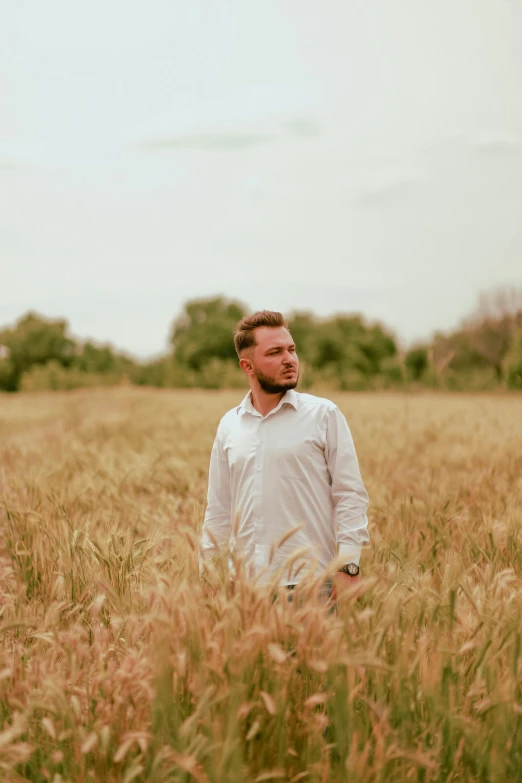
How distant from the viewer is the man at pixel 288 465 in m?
2.70

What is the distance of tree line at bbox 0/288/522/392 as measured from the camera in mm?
47219

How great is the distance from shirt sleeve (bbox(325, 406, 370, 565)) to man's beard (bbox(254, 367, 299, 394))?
0.61ft

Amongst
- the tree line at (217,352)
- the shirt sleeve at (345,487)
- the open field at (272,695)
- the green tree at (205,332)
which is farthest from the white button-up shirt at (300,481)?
the green tree at (205,332)

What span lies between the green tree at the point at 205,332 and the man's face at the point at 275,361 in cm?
5705

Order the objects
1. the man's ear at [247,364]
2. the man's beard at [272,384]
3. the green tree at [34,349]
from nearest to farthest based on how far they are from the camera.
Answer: the man's beard at [272,384]
the man's ear at [247,364]
the green tree at [34,349]

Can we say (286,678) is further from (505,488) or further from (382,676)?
(505,488)

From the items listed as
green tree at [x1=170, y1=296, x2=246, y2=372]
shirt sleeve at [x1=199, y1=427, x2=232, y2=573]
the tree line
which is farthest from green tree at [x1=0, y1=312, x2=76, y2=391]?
shirt sleeve at [x1=199, y1=427, x2=232, y2=573]

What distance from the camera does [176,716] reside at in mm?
1704

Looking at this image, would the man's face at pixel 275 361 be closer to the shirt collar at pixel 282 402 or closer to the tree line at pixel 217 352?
the shirt collar at pixel 282 402

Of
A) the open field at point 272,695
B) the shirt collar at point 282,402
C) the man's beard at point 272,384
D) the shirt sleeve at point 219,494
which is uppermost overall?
the man's beard at point 272,384

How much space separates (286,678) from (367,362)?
62958mm

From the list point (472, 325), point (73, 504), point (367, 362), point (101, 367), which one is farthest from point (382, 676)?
point (101, 367)

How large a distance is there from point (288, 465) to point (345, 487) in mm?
227

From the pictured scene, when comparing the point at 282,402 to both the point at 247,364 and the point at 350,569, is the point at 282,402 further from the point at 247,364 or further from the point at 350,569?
the point at 350,569
